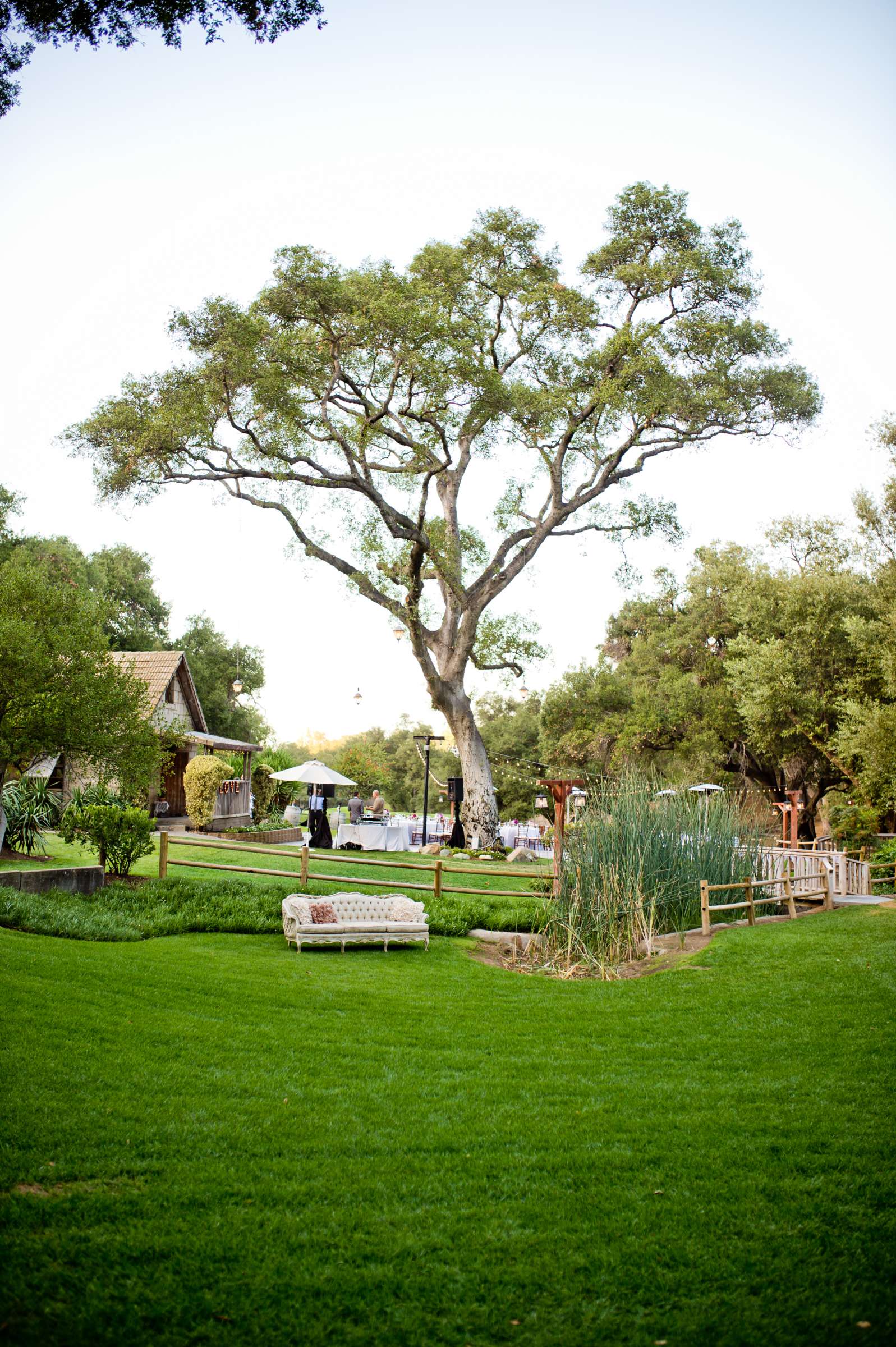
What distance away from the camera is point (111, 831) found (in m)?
13.7

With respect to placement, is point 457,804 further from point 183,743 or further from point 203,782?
point 183,743

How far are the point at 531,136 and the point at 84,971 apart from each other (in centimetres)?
1213

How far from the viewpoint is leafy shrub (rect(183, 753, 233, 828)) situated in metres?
23.1

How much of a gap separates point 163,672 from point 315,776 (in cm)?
695

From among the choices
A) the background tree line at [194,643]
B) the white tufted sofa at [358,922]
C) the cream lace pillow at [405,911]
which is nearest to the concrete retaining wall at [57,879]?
the white tufted sofa at [358,922]

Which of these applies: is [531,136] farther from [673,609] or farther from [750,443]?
[673,609]

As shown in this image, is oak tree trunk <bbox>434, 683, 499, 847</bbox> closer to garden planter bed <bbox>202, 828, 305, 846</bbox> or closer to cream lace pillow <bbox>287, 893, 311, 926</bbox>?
garden planter bed <bbox>202, 828, 305, 846</bbox>

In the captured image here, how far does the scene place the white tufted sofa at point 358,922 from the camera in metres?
11.3

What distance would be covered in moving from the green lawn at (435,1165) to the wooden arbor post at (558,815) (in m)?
4.40

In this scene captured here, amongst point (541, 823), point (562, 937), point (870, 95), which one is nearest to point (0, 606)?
point (562, 937)

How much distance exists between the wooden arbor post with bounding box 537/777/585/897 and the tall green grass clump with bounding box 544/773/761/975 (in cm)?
13

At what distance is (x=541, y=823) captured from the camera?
1430 inches

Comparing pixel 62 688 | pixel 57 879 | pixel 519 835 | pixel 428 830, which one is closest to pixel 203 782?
pixel 428 830

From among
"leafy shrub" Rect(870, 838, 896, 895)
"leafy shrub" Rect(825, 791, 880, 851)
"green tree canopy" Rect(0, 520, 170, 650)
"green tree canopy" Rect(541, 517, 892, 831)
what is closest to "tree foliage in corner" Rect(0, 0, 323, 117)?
"leafy shrub" Rect(870, 838, 896, 895)
